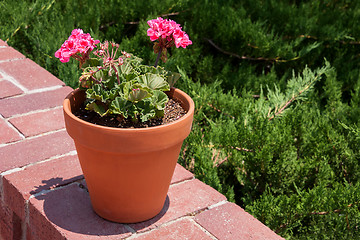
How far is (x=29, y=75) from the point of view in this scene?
106 inches

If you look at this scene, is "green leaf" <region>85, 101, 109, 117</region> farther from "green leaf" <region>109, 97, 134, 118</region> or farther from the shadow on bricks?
the shadow on bricks

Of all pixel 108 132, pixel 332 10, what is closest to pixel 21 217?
pixel 108 132

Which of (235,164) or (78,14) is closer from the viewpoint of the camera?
(235,164)

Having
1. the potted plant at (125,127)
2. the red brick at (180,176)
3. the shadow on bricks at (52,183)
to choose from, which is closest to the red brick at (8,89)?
the shadow on bricks at (52,183)

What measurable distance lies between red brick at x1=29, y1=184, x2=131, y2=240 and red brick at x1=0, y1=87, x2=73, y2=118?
0.68 metres

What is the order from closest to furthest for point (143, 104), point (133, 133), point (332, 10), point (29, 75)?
1. point (133, 133)
2. point (143, 104)
3. point (29, 75)
4. point (332, 10)

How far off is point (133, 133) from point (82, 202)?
48 cm

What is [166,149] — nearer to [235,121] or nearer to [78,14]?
[235,121]

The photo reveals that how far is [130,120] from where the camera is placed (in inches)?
64.0

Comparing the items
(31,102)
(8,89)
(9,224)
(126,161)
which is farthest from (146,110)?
(8,89)

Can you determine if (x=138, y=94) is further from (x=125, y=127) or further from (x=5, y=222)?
(x=5, y=222)

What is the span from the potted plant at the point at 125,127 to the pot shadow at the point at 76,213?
3cm

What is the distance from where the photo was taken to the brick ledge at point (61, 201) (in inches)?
67.0

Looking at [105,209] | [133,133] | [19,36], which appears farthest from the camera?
[19,36]
